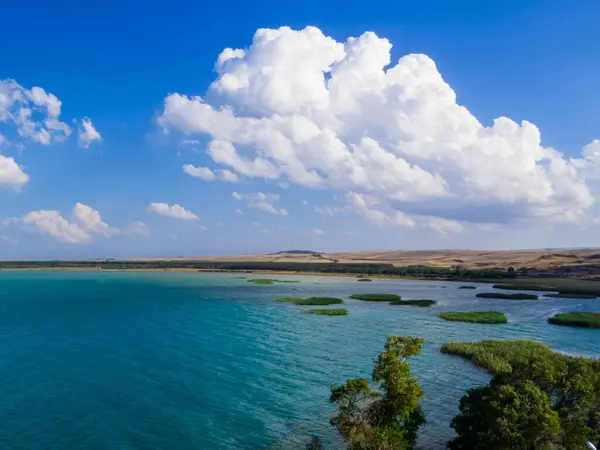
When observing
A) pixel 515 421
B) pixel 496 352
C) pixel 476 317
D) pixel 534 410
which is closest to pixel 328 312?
pixel 476 317

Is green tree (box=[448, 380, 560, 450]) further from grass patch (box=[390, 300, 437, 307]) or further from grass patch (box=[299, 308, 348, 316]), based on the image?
grass patch (box=[390, 300, 437, 307])

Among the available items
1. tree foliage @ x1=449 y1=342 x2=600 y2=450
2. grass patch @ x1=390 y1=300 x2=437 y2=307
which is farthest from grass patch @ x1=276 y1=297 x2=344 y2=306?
tree foliage @ x1=449 y1=342 x2=600 y2=450

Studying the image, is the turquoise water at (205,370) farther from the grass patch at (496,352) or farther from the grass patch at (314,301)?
the grass patch at (314,301)

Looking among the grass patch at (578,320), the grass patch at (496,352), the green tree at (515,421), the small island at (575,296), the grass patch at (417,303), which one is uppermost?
the green tree at (515,421)

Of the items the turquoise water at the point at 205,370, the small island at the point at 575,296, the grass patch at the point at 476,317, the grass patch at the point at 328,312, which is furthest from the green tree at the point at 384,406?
the small island at the point at 575,296

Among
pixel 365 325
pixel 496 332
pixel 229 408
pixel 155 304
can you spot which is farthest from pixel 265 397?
pixel 155 304

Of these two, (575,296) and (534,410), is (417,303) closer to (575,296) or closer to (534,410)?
(575,296)

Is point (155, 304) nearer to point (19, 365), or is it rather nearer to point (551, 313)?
point (19, 365)
